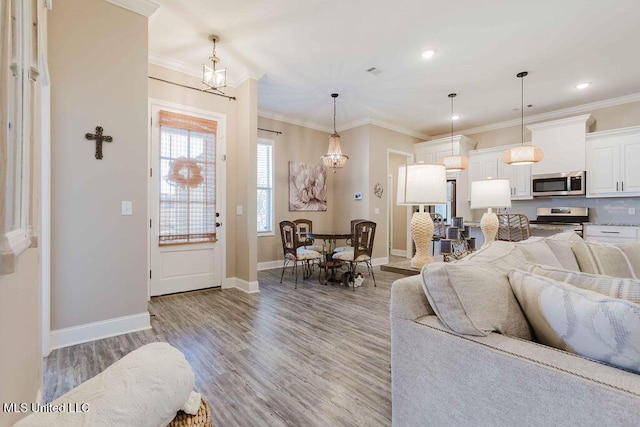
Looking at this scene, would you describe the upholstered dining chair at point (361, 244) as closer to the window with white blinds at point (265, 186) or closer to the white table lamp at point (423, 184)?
the window with white blinds at point (265, 186)

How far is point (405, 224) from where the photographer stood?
25.0 feet

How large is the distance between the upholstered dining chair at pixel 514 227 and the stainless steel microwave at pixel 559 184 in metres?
1.45

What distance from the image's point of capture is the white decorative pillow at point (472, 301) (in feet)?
3.36

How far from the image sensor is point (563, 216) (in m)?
5.18

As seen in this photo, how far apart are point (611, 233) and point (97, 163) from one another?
6654 millimetres

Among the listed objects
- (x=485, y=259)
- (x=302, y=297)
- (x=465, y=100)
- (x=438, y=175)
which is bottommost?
(x=302, y=297)

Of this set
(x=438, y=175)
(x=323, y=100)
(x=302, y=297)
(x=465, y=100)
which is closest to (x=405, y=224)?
(x=465, y=100)

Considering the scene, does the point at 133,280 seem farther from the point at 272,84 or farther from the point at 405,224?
the point at 405,224

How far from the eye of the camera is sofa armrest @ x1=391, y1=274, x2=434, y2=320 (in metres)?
1.20

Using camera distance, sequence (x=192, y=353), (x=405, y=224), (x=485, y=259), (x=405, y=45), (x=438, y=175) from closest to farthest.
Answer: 1. (x=485, y=259)
2. (x=438, y=175)
3. (x=192, y=353)
4. (x=405, y=45)
5. (x=405, y=224)

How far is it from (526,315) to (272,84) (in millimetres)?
4340

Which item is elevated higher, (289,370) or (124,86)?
(124,86)

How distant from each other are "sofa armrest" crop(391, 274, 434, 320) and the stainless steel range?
5084mm

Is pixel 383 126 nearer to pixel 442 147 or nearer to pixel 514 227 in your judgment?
pixel 442 147
